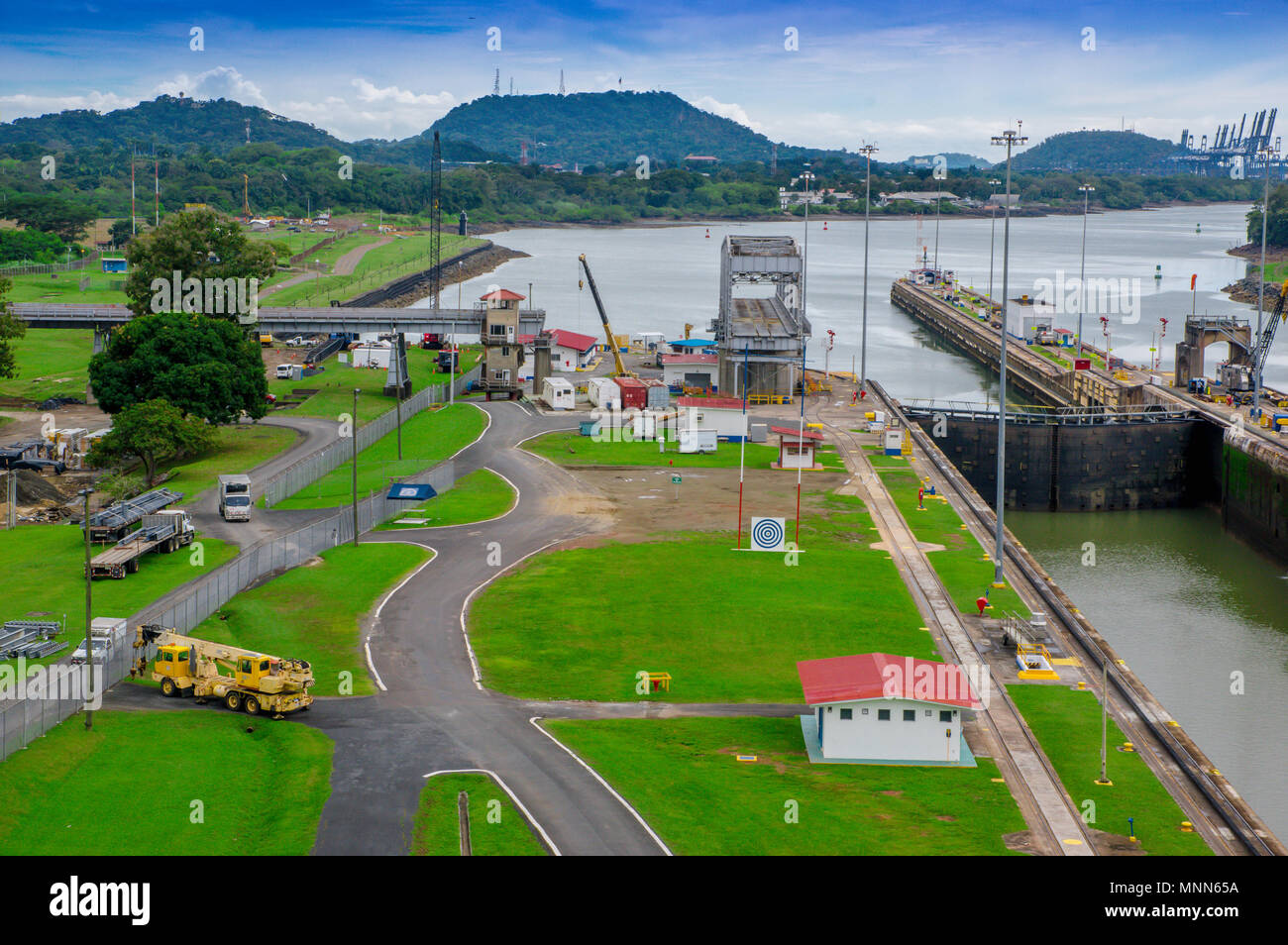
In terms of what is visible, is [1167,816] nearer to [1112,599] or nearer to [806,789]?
[806,789]

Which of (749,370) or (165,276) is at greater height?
(165,276)

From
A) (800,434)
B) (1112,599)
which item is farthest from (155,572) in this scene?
(1112,599)

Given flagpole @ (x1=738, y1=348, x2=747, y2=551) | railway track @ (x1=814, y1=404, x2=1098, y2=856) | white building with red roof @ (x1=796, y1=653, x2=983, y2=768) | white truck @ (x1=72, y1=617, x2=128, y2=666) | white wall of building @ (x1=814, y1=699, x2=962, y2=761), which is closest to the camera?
railway track @ (x1=814, y1=404, x2=1098, y2=856)

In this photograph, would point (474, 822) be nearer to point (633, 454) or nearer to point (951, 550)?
point (951, 550)

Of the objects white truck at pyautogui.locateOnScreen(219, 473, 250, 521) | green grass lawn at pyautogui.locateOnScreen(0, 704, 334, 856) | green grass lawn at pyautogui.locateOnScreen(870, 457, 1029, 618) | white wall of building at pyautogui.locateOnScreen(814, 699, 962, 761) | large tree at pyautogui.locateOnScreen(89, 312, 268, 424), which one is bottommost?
green grass lawn at pyautogui.locateOnScreen(0, 704, 334, 856)

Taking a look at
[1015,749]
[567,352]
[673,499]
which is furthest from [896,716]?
[567,352]

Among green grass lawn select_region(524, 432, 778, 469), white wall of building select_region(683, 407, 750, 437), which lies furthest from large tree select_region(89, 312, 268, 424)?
white wall of building select_region(683, 407, 750, 437)

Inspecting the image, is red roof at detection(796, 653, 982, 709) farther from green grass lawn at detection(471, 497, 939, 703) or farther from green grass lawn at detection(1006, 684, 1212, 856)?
green grass lawn at detection(471, 497, 939, 703)

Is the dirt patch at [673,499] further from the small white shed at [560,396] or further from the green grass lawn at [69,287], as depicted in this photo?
the green grass lawn at [69,287]
